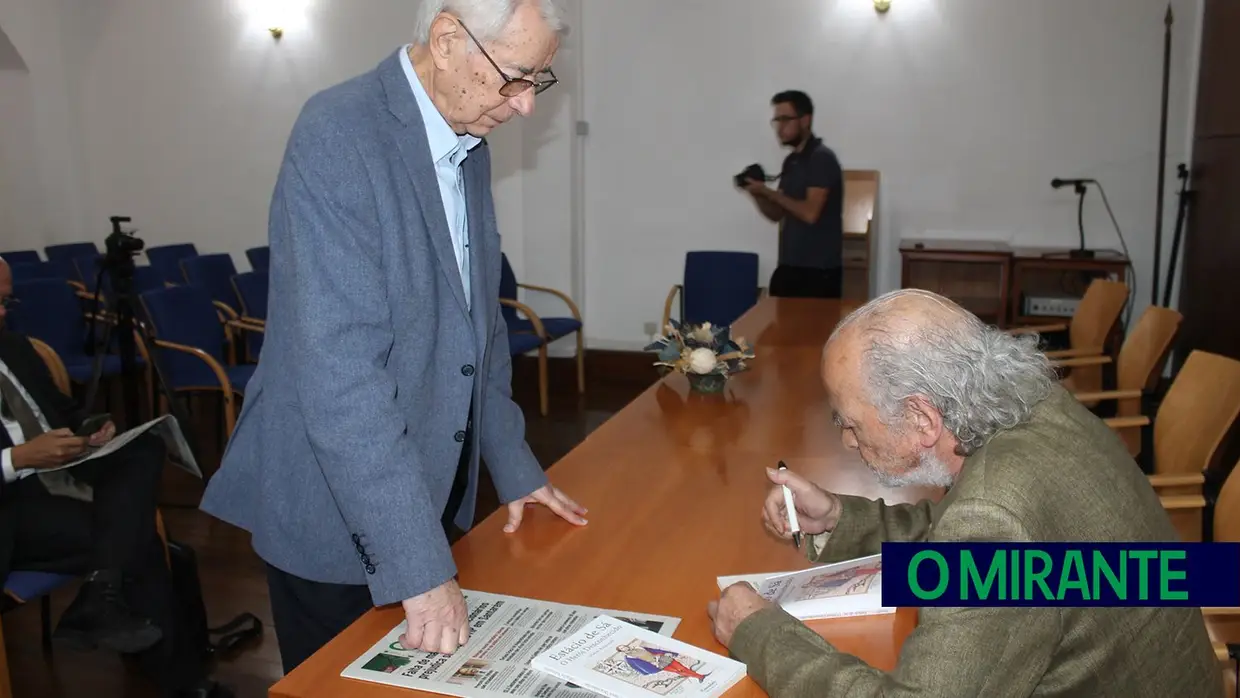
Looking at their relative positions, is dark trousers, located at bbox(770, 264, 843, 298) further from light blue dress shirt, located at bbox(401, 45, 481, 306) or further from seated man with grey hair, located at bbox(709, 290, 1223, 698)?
seated man with grey hair, located at bbox(709, 290, 1223, 698)

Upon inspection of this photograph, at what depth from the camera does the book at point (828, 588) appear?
5.07 ft

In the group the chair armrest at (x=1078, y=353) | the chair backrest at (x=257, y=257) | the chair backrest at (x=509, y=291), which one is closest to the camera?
the chair armrest at (x=1078, y=353)

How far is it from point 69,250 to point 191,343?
3422 mm

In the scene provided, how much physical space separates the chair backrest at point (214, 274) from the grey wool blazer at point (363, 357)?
4.94 m

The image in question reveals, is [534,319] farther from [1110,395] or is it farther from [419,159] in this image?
[419,159]

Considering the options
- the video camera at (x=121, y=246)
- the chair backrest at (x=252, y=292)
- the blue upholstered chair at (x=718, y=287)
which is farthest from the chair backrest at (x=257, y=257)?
the blue upholstered chair at (x=718, y=287)

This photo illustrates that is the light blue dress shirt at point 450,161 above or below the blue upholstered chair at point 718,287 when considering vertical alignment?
above

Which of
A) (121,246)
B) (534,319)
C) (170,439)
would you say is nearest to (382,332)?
(170,439)

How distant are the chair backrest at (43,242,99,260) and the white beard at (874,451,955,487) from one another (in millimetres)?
7459

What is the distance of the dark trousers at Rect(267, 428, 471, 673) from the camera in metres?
1.57

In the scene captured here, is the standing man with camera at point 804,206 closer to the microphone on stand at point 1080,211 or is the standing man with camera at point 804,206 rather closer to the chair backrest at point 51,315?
the microphone on stand at point 1080,211

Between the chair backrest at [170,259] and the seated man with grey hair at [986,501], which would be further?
the chair backrest at [170,259]

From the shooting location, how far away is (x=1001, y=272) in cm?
600

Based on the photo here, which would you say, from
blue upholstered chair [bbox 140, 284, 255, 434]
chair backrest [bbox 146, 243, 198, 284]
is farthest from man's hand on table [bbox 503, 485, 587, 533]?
chair backrest [bbox 146, 243, 198, 284]
